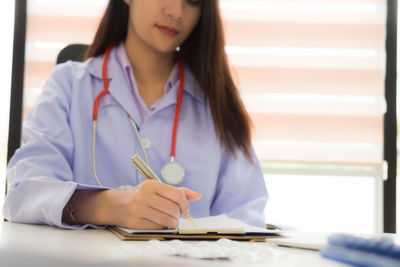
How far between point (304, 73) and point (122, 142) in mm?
1704

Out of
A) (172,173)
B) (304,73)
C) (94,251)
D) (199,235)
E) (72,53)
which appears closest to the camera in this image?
(94,251)

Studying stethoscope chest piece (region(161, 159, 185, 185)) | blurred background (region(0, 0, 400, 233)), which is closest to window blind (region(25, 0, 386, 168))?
blurred background (region(0, 0, 400, 233))

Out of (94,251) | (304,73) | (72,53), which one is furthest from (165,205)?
(304,73)

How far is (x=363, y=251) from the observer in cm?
50

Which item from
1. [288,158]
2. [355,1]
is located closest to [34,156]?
[288,158]

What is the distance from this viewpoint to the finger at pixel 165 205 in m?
0.89

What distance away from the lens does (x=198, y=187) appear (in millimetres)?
1414

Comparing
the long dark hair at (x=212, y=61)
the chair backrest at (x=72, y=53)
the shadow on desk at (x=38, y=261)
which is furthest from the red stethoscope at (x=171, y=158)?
the shadow on desk at (x=38, y=261)

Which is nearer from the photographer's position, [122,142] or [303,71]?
[122,142]

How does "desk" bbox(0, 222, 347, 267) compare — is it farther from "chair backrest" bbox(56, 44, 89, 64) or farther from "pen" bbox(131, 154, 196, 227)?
"chair backrest" bbox(56, 44, 89, 64)

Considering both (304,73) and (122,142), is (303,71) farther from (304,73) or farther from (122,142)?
(122,142)

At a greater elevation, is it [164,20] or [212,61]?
[164,20]

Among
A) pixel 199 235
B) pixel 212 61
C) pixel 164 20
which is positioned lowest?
pixel 199 235

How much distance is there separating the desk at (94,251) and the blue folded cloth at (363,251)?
2 centimetres
